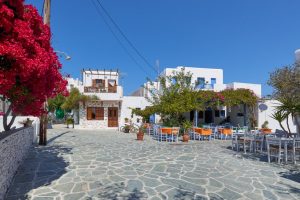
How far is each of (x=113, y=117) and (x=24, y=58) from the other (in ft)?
75.9

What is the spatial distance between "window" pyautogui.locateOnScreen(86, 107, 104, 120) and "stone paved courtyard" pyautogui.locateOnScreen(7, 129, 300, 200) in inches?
654

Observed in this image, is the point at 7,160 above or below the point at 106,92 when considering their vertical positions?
below

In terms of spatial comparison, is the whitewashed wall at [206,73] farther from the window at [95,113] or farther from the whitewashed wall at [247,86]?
the window at [95,113]

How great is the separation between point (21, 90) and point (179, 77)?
14038mm

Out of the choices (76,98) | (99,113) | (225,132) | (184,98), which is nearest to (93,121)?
(99,113)

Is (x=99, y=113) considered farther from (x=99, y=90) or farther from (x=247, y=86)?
(x=247, y=86)

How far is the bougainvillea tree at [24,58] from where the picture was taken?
387cm

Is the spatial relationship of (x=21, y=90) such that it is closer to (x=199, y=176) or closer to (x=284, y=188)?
(x=199, y=176)

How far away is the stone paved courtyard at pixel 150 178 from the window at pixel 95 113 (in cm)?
1662

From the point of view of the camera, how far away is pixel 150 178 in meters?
6.68

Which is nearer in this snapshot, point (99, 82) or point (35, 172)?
point (35, 172)

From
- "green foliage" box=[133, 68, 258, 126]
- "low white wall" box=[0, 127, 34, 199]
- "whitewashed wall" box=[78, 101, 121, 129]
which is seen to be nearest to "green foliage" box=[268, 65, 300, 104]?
"green foliage" box=[133, 68, 258, 126]

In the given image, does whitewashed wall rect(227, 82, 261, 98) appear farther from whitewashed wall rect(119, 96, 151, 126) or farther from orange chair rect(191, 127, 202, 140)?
orange chair rect(191, 127, 202, 140)

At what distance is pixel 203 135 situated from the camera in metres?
16.2
